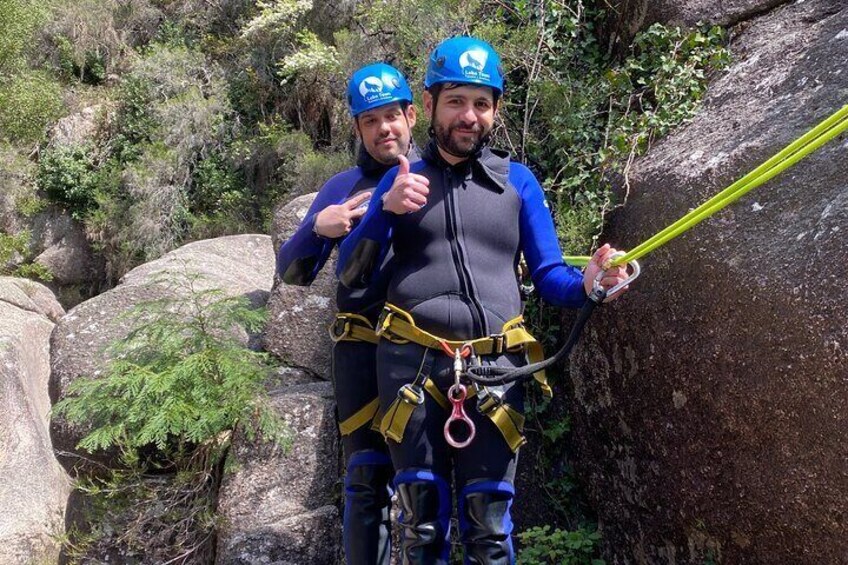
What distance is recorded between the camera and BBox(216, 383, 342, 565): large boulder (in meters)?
4.62

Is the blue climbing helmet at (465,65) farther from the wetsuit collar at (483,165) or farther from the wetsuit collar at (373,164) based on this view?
the wetsuit collar at (373,164)

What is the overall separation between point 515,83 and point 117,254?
10.8 meters

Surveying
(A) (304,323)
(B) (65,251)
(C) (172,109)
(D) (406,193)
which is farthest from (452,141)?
(B) (65,251)

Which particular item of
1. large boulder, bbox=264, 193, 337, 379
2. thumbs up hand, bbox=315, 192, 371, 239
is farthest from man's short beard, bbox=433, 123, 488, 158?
large boulder, bbox=264, 193, 337, 379

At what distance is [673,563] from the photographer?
3510mm

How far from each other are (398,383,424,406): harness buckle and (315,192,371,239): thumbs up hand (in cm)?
71

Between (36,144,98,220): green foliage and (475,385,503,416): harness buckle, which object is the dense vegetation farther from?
(475,385,503,416): harness buckle

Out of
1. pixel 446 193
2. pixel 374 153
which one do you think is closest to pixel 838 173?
pixel 446 193

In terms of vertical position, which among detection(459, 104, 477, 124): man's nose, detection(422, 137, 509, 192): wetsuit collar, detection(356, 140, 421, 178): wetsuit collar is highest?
detection(356, 140, 421, 178): wetsuit collar

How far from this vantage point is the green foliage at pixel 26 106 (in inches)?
593

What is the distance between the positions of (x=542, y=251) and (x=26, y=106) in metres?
14.5

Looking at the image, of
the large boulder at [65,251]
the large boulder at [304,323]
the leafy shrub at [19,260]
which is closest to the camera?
the large boulder at [304,323]

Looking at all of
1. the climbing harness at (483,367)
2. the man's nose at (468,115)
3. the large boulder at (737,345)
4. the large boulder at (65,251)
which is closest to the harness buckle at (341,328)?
the climbing harness at (483,367)

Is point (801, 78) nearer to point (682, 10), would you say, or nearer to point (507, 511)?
point (682, 10)
